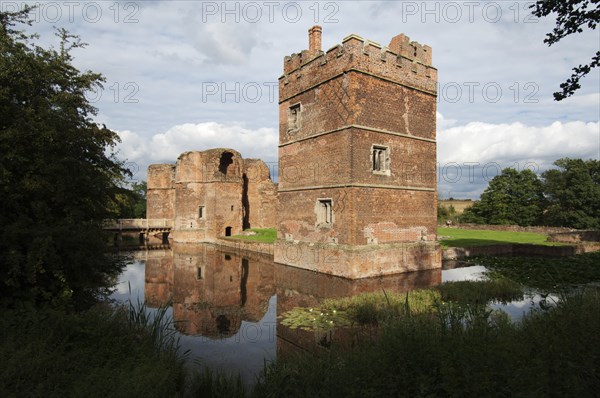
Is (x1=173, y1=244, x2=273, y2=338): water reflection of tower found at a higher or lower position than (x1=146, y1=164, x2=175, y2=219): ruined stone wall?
lower

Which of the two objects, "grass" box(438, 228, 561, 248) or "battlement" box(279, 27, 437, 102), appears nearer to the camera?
"battlement" box(279, 27, 437, 102)

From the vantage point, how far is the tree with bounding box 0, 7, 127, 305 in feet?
22.2

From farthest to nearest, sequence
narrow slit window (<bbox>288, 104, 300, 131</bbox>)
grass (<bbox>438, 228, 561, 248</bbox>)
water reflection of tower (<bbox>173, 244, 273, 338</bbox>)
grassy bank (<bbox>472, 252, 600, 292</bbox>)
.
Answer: grass (<bbox>438, 228, 561, 248</bbox>) → narrow slit window (<bbox>288, 104, 300, 131</bbox>) → grassy bank (<bbox>472, 252, 600, 292</bbox>) → water reflection of tower (<bbox>173, 244, 273, 338</bbox>)

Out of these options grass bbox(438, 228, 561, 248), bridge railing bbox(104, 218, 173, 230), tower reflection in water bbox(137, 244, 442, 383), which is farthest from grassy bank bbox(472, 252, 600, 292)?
bridge railing bbox(104, 218, 173, 230)

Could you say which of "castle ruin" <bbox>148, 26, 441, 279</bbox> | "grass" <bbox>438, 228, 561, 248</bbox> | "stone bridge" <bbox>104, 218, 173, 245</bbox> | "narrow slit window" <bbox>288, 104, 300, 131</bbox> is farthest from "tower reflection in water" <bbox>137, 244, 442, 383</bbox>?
"stone bridge" <bbox>104, 218, 173, 245</bbox>

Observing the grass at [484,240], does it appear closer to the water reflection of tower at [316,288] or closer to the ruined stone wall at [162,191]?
the water reflection of tower at [316,288]

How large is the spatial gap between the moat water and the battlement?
25.9 ft

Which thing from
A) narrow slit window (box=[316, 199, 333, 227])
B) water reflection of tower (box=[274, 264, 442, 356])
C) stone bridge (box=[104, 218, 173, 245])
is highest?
narrow slit window (box=[316, 199, 333, 227])

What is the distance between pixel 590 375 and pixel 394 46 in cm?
1456

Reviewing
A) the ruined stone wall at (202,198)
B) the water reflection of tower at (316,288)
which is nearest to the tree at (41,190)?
the water reflection of tower at (316,288)

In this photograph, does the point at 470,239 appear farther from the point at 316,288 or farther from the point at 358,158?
the point at 316,288

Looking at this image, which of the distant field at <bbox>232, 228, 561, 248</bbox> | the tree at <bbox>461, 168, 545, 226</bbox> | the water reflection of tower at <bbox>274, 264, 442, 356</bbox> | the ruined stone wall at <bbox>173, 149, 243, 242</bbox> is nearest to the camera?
the water reflection of tower at <bbox>274, 264, 442, 356</bbox>

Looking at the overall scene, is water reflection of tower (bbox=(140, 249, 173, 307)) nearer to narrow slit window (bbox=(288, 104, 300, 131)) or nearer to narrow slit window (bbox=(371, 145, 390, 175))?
narrow slit window (bbox=(288, 104, 300, 131))

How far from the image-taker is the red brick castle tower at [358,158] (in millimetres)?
13688
